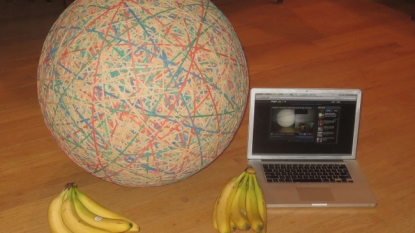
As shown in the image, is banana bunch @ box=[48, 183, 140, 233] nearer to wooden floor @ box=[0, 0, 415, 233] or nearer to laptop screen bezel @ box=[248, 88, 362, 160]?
wooden floor @ box=[0, 0, 415, 233]

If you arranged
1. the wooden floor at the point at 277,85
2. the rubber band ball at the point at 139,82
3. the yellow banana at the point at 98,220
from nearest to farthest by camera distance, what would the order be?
the rubber band ball at the point at 139,82, the yellow banana at the point at 98,220, the wooden floor at the point at 277,85

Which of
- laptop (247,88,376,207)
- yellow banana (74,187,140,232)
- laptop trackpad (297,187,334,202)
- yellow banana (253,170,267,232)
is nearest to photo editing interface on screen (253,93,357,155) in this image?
laptop (247,88,376,207)

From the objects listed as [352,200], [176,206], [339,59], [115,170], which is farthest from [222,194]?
[339,59]

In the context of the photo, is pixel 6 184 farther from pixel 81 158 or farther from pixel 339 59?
pixel 339 59

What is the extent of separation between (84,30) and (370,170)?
1.06 m

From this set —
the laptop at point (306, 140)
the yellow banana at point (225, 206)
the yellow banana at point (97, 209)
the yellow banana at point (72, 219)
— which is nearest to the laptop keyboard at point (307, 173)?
the laptop at point (306, 140)

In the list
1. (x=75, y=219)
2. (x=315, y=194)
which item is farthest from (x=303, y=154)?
(x=75, y=219)

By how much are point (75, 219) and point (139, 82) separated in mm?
411

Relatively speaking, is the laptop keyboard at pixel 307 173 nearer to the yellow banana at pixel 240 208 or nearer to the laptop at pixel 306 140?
the laptop at pixel 306 140

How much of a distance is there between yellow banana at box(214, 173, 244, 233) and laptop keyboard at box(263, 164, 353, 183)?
21 cm

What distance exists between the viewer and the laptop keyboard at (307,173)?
6.08 feet

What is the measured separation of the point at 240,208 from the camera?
5.46ft

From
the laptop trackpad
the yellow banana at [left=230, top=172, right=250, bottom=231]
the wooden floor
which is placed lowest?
the wooden floor

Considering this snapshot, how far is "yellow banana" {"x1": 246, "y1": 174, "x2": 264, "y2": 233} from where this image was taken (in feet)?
5.27
